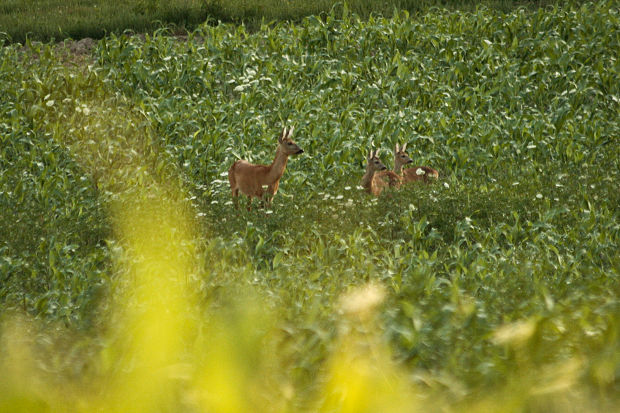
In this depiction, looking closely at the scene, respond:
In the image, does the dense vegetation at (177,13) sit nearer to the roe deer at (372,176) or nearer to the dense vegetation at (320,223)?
the dense vegetation at (320,223)

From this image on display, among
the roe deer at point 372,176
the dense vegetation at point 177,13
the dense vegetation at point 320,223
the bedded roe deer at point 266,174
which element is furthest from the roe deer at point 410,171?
the dense vegetation at point 177,13

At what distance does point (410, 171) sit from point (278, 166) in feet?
6.51

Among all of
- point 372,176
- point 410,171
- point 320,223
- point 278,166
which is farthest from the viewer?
point 410,171

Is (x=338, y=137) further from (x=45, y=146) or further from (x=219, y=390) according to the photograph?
(x=219, y=390)

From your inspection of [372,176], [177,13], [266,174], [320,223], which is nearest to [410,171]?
[372,176]

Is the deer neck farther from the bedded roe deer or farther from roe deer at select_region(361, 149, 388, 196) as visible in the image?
roe deer at select_region(361, 149, 388, 196)

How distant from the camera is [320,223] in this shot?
9.12 metres

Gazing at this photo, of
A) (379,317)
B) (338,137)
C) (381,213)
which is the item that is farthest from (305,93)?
(379,317)

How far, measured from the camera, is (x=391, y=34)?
1581 centimetres

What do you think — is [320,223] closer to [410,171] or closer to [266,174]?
[266,174]

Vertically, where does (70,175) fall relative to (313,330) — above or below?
below

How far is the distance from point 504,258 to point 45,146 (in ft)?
23.0

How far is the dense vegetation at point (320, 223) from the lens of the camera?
6.41 feet

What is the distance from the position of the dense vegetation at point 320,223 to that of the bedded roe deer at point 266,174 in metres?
0.25
